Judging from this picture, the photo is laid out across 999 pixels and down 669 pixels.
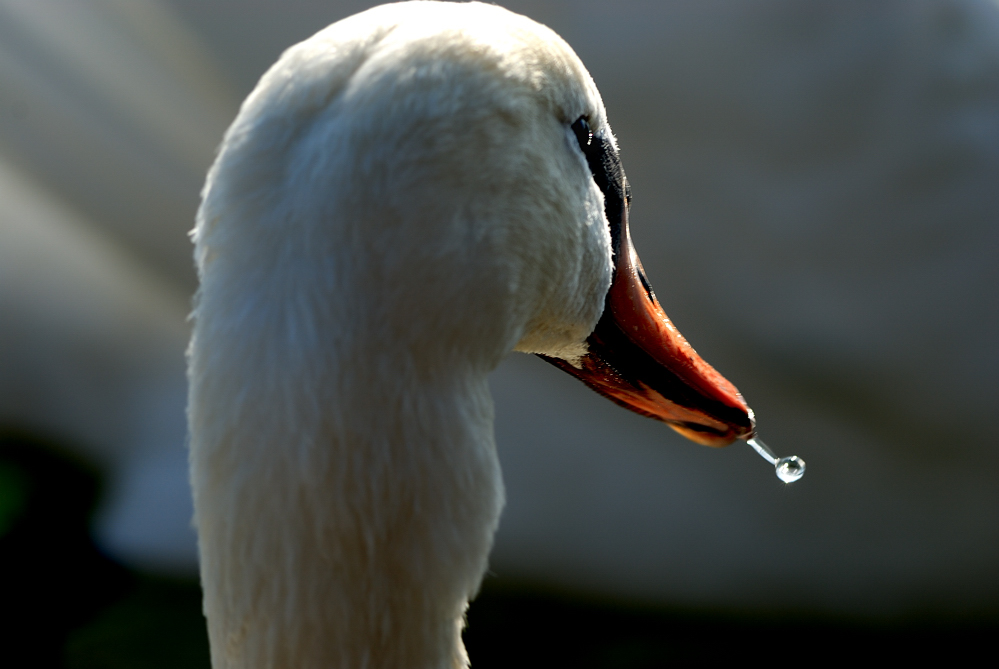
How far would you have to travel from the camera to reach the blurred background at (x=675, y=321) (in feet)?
3.19

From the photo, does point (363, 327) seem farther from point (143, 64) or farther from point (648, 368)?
point (143, 64)

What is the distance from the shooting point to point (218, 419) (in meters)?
0.28

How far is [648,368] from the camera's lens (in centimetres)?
46

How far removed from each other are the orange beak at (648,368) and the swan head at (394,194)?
12 centimetres

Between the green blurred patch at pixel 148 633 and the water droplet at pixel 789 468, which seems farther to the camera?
the green blurred patch at pixel 148 633

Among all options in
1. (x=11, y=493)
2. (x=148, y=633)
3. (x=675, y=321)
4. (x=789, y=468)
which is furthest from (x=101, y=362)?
(x=789, y=468)

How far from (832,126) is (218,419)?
3.04 ft

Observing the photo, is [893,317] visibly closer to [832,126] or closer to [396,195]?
[832,126]

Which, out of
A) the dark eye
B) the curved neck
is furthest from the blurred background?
the curved neck

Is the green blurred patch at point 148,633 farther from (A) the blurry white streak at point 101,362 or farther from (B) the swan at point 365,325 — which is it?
(B) the swan at point 365,325

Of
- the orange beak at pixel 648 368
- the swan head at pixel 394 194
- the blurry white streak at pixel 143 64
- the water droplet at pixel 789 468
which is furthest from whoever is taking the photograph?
the blurry white streak at pixel 143 64

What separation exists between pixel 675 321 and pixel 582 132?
2.49 feet

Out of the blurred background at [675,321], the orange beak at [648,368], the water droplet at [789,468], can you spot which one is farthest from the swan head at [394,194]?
the blurred background at [675,321]

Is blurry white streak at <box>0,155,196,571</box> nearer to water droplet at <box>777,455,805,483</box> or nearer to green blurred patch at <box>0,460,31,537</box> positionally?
green blurred patch at <box>0,460,31,537</box>
